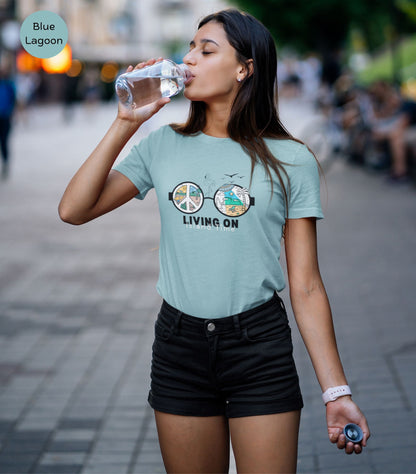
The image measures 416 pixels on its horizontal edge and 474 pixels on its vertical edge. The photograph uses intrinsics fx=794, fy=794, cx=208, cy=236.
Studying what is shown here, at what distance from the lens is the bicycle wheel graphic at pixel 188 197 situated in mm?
2299

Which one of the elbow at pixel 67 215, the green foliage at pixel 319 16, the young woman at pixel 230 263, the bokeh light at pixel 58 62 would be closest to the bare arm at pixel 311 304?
the young woman at pixel 230 263

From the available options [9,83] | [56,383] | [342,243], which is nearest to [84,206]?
[56,383]

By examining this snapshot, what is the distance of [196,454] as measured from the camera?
2.35 m

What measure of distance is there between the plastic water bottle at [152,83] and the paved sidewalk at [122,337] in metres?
2.17

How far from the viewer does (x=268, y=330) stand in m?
2.33

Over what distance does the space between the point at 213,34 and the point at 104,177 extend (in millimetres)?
533

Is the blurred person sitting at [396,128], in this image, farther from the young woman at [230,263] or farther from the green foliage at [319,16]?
the green foliage at [319,16]

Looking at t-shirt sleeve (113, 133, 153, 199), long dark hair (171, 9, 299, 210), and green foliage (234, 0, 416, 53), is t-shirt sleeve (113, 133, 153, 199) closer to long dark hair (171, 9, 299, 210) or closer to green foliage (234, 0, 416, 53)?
long dark hair (171, 9, 299, 210)

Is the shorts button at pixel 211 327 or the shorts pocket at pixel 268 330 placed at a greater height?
the shorts button at pixel 211 327

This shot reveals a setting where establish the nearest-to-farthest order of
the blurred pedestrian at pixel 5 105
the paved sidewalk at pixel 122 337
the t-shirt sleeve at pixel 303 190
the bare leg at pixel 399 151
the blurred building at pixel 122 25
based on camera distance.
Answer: the t-shirt sleeve at pixel 303 190, the paved sidewalk at pixel 122 337, the bare leg at pixel 399 151, the blurred pedestrian at pixel 5 105, the blurred building at pixel 122 25

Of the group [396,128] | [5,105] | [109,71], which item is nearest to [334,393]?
[396,128]

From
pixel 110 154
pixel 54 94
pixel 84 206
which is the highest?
pixel 110 154

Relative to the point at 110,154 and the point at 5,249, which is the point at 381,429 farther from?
the point at 5,249

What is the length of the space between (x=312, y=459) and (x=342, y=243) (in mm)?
5340
